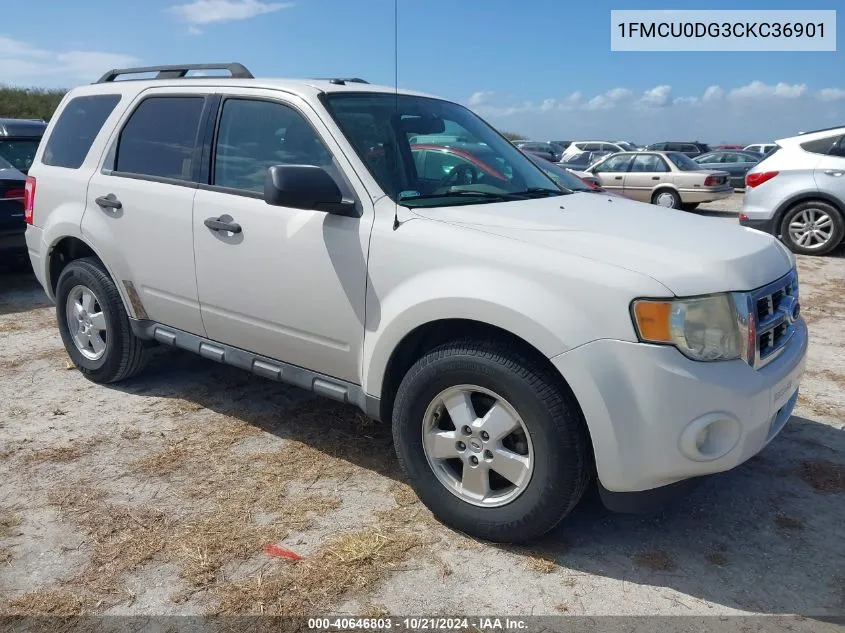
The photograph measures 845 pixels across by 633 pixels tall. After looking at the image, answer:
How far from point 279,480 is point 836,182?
8.92 metres

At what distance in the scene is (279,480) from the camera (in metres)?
3.59

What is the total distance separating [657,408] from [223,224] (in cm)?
226

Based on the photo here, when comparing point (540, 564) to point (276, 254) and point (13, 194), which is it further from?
point (13, 194)

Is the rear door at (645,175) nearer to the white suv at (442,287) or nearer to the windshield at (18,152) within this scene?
the windshield at (18,152)

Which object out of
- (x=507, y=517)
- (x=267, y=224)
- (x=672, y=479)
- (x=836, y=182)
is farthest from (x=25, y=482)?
(x=836, y=182)

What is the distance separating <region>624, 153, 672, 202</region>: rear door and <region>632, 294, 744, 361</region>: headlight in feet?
47.0

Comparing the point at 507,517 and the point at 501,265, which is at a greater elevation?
the point at 501,265

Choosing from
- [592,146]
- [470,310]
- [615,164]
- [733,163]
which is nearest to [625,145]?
[592,146]

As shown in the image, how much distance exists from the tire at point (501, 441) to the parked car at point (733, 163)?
69.3 feet

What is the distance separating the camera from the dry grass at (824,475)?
11.6 feet

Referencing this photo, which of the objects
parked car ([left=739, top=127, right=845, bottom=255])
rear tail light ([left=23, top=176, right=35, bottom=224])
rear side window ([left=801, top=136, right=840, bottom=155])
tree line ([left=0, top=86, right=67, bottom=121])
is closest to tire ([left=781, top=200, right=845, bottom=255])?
parked car ([left=739, top=127, right=845, bottom=255])

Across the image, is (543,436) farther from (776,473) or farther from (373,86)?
(373,86)

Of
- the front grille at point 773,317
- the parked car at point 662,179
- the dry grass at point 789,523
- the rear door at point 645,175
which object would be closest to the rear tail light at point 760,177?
the parked car at point 662,179

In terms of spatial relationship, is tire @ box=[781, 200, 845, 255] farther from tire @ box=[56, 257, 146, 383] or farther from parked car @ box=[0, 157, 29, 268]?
parked car @ box=[0, 157, 29, 268]
